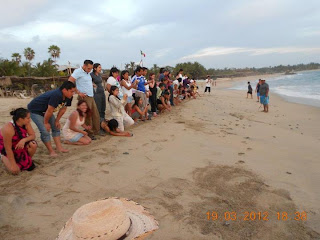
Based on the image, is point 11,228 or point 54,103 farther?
point 54,103

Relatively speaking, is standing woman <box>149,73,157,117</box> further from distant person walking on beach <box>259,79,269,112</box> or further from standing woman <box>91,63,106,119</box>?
distant person walking on beach <box>259,79,269,112</box>

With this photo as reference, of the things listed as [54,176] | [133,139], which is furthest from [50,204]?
[133,139]

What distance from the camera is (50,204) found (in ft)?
8.05

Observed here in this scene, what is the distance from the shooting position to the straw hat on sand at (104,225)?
121cm

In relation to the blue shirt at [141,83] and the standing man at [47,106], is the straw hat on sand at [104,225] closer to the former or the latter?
the standing man at [47,106]

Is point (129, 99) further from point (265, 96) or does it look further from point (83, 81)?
point (265, 96)

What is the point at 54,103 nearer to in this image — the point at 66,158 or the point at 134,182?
the point at 66,158

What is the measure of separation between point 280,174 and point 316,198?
593 mm

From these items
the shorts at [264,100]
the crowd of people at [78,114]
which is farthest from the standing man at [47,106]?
the shorts at [264,100]
